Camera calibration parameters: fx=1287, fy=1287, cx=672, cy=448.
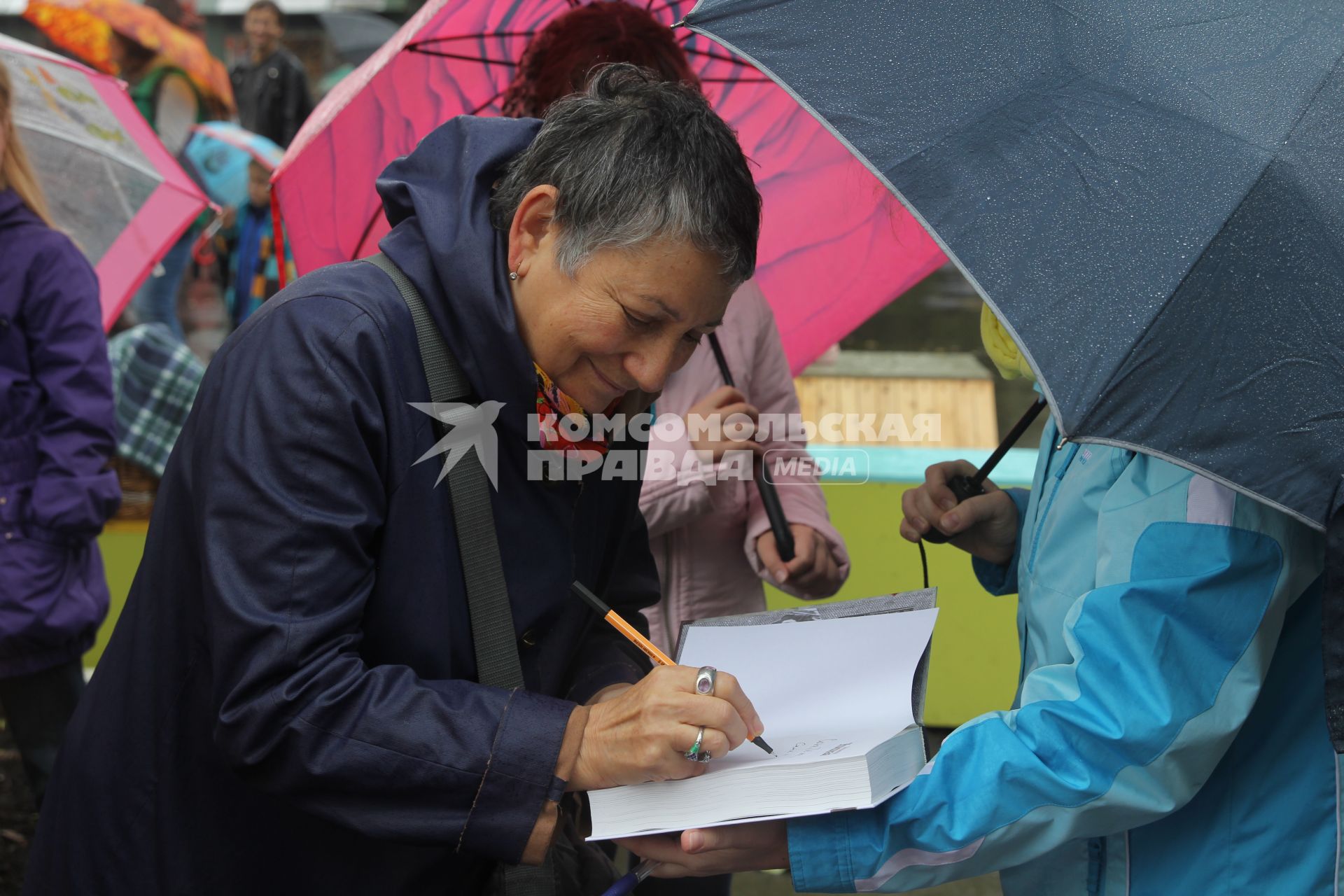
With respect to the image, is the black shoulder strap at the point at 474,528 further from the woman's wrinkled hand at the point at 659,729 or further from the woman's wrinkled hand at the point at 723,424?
the woman's wrinkled hand at the point at 723,424

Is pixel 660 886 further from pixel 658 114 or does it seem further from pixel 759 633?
pixel 658 114

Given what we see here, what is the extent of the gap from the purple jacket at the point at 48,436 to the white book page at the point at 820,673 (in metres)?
1.91

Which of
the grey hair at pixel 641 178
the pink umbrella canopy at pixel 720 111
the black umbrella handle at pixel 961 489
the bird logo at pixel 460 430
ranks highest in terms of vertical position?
the pink umbrella canopy at pixel 720 111

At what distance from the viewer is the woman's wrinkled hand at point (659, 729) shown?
1341mm

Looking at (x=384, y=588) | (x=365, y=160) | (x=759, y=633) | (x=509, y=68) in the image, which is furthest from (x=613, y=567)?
(x=509, y=68)

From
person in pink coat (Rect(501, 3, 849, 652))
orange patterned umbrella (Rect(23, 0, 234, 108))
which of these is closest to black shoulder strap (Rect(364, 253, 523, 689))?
person in pink coat (Rect(501, 3, 849, 652))

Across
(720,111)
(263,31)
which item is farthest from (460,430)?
(263,31)

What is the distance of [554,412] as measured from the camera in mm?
1628

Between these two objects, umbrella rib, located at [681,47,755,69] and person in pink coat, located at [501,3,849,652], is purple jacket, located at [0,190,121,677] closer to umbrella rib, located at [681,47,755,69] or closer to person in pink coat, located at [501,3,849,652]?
person in pink coat, located at [501,3,849,652]

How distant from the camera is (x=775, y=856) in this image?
4.83 feet

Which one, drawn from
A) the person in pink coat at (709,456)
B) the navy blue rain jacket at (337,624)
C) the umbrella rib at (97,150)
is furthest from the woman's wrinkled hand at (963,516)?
the umbrella rib at (97,150)

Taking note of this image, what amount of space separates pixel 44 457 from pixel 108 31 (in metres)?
4.67

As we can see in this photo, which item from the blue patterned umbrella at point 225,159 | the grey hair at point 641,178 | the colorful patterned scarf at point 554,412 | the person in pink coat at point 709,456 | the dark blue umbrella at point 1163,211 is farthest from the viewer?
the blue patterned umbrella at point 225,159

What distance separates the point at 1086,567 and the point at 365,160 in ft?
5.63
